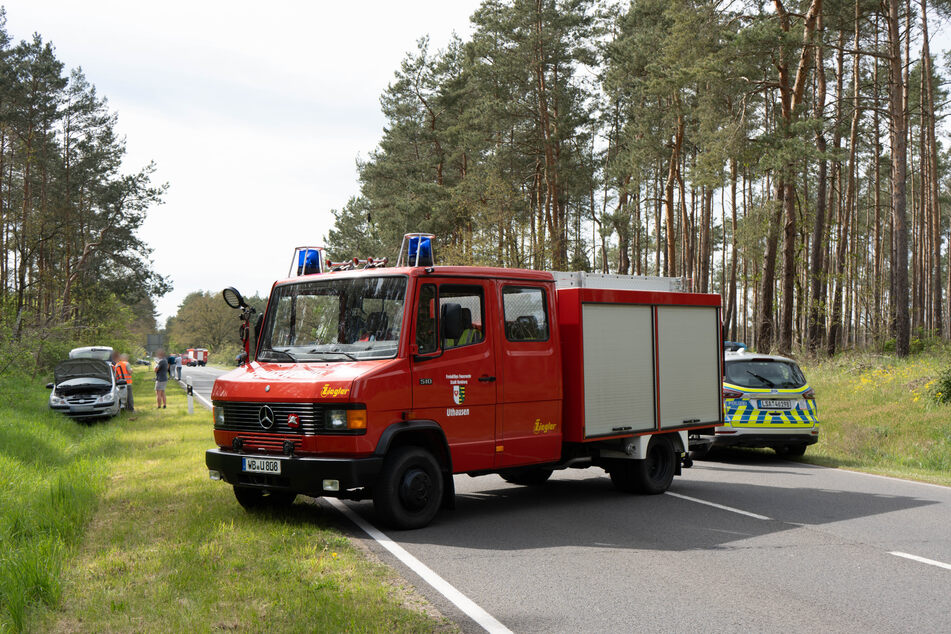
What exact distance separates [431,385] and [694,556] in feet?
9.40

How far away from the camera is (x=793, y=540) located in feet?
25.7

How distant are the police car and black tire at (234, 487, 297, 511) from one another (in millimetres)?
7540

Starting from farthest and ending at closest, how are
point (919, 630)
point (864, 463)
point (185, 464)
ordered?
point (864, 463)
point (185, 464)
point (919, 630)

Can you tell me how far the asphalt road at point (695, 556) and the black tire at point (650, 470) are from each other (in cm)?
22

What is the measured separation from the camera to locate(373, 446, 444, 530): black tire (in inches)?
311

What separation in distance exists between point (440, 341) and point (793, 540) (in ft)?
12.5

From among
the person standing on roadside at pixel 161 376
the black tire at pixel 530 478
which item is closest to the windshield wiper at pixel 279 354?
the black tire at pixel 530 478

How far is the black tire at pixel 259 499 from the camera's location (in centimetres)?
889

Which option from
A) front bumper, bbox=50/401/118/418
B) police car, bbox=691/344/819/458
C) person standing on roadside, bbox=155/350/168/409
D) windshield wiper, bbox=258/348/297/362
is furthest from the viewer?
person standing on roadside, bbox=155/350/168/409

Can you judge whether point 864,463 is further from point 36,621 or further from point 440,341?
point 36,621

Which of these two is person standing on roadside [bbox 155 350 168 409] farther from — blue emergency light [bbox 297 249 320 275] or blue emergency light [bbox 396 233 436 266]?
blue emergency light [bbox 396 233 436 266]

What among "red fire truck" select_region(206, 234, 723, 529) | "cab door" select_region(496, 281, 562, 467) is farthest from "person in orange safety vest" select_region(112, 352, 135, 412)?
"cab door" select_region(496, 281, 562, 467)

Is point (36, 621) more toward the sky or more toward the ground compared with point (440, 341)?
more toward the ground

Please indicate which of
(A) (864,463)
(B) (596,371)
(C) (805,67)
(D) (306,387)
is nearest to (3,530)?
(D) (306,387)
